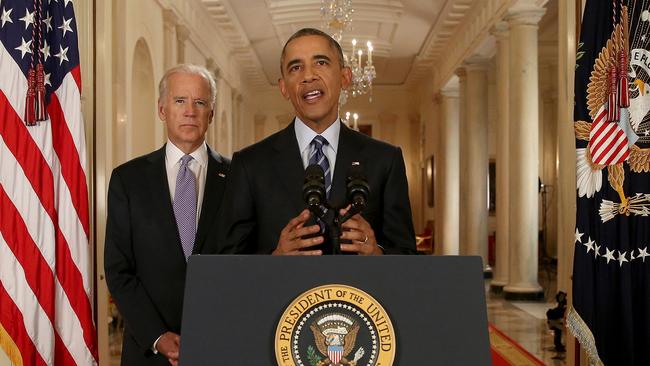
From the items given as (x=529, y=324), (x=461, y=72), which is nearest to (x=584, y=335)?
(x=529, y=324)

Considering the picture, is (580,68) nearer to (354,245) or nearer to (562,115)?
(562,115)

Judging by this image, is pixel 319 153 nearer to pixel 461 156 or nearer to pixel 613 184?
pixel 613 184

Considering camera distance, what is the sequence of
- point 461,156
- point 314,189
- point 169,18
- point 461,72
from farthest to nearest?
point 461,72, point 461,156, point 169,18, point 314,189

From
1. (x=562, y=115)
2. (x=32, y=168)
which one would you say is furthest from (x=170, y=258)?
(x=562, y=115)

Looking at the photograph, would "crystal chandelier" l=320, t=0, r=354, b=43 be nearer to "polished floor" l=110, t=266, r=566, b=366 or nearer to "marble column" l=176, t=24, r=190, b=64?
"marble column" l=176, t=24, r=190, b=64

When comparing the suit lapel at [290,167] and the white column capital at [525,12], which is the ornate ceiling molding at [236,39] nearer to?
the white column capital at [525,12]

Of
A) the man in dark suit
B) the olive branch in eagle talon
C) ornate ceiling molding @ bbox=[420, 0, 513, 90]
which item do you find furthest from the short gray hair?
ornate ceiling molding @ bbox=[420, 0, 513, 90]

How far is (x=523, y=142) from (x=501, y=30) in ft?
7.46

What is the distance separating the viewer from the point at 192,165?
319cm

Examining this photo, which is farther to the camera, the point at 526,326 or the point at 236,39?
the point at 236,39

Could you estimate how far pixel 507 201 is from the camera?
13445 millimetres

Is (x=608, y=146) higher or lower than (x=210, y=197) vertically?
higher

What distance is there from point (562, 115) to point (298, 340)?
6.25 m

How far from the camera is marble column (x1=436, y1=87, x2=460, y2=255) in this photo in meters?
21.0
